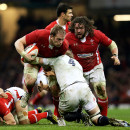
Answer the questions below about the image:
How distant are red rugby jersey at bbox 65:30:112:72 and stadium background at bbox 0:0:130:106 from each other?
10.3 metres

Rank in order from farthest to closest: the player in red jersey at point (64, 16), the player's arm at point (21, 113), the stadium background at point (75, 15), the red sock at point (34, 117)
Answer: the stadium background at point (75, 15) < the player in red jersey at point (64, 16) < the red sock at point (34, 117) < the player's arm at point (21, 113)

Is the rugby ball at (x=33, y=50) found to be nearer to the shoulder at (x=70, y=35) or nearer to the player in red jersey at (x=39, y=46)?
Result: the player in red jersey at (x=39, y=46)

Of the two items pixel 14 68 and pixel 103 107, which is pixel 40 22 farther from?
pixel 103 107

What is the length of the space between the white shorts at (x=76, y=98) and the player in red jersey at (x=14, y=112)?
1.15 metres

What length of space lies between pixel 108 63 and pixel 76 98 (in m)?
14.7

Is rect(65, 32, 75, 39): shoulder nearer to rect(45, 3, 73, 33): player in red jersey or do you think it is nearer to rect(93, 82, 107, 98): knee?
rect(45, 3, 73, 33): player in red jersey

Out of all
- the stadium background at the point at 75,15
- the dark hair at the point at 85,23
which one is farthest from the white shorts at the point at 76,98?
the stadium background at the point at 75,15

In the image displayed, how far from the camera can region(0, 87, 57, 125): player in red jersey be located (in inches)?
337

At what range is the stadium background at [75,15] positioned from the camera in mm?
21453

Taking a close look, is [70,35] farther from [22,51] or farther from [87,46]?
[22,51]

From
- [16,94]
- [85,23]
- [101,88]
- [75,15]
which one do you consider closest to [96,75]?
[101,88]

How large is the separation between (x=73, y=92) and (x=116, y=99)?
13679mm

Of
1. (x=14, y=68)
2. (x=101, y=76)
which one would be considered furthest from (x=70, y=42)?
(x=14, y=68)

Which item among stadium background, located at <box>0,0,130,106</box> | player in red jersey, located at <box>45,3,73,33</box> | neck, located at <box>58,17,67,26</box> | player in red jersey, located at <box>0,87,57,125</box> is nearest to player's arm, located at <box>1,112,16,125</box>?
player in red jersey, located at <box>0,87,57,125</box>
